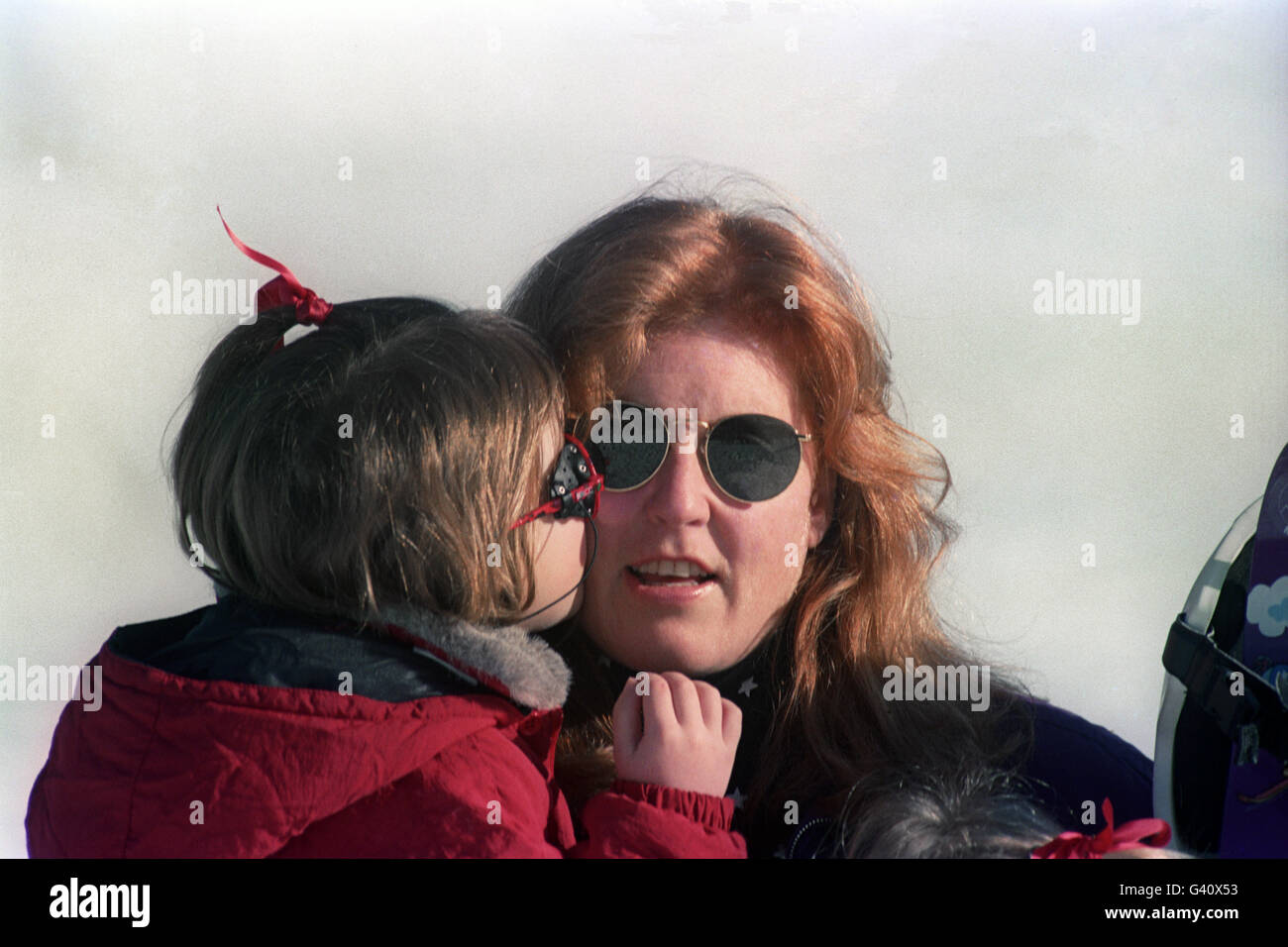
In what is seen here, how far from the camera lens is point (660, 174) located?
9.59 ft

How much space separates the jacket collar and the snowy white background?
1.06 metres

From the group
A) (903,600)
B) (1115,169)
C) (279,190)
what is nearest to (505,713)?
(903,600)

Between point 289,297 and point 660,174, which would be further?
point 660,174

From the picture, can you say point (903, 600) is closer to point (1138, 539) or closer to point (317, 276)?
point (1138, 539)

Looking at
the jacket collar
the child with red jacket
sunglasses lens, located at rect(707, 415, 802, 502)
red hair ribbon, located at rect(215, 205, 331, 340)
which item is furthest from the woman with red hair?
red hair ribbon, located at rect(215, 205, 331, 340)

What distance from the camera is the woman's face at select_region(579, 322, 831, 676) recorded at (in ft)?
7.91

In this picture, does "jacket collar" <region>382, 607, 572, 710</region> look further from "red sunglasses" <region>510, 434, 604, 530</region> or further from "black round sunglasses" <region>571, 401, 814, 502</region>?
"black round sunglasses" <region>571, 401, 814, 502</region>

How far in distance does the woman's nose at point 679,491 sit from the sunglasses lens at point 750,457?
0.04 metres

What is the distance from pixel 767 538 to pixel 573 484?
438mm

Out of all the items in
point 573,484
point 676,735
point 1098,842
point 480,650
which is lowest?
point 1098,842

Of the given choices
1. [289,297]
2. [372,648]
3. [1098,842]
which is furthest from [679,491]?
[1098,842]

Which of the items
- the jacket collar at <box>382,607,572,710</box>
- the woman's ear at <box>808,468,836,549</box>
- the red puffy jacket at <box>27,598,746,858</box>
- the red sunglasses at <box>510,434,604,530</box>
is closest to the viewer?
the red puffy jacket at <box>27,598,746,858</box>

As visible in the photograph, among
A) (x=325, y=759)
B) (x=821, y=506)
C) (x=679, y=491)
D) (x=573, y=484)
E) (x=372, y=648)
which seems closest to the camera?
(x=325, y=759)

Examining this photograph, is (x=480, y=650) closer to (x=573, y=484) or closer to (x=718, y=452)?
(x=573, y=484)
